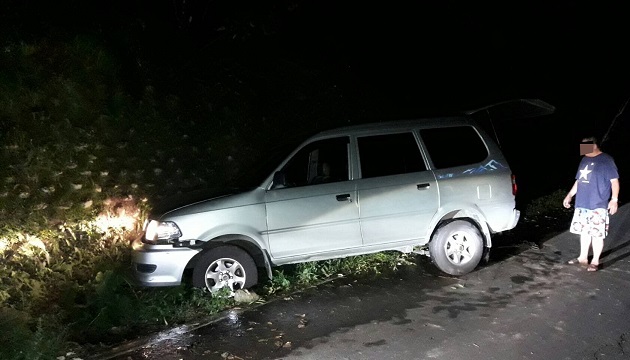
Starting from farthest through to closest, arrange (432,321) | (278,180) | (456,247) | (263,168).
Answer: (456,247) → (263,168) → (278,180) → (432,321)

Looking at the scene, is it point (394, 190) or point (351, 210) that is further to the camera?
point (394, 190)

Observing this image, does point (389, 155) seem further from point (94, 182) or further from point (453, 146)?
point (94, 182)

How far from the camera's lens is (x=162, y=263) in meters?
6.06

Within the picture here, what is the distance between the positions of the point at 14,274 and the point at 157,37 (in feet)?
22.0

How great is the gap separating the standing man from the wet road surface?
0.50 m

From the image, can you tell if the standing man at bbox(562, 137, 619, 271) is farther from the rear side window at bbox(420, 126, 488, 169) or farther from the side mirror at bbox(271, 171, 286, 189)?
the side mirror at bbox(271, 171, 286, 189)

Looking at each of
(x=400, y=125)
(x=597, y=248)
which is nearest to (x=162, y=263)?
(x=400, y=125)

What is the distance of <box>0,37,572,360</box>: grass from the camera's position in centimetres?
589

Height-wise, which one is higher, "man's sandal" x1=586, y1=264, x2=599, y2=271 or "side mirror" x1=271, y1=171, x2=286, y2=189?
"side mirror" x1=271, y1=171, x2=286, y2=189

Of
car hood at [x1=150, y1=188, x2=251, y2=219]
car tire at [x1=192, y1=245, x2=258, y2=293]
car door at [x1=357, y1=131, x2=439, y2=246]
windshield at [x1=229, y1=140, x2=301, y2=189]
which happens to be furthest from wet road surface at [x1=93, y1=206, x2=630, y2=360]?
windshield at [x1=229, y1=140, x2=301, y2=189]

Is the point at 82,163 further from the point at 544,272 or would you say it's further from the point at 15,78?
the point at 544,272

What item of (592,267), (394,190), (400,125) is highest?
(400,125)

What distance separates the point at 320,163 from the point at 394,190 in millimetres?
917

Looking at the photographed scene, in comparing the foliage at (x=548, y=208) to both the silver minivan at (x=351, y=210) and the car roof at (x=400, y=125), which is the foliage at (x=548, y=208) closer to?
the silver minivan at (x=351, y=210)
